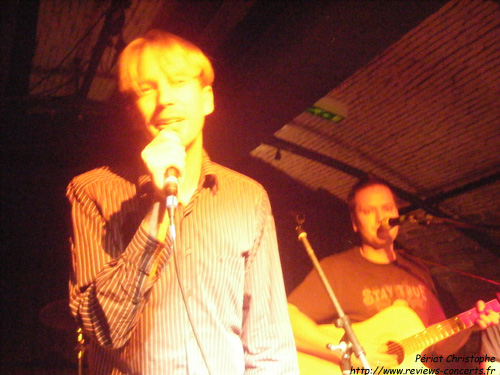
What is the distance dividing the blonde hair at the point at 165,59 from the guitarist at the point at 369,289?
165 cm

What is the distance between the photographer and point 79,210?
1.47 meters

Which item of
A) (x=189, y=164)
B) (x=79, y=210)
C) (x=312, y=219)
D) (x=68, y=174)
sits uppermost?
(x=68, y=174)

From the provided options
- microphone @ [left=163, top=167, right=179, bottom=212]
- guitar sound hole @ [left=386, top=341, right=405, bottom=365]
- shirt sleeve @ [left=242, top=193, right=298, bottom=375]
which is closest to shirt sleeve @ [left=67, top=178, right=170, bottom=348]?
microphone @ [left=163, top=167, right=179, bottom=212]

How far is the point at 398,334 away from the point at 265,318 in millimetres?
1523

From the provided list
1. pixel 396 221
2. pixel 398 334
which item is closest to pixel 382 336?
pixel 398 334

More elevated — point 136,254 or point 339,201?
point 339,201

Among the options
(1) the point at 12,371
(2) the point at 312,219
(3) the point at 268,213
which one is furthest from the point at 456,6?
(1) the point at 12,371

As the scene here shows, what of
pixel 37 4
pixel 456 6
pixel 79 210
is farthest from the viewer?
pixel 37 4

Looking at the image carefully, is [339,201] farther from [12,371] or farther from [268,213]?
[12,371]

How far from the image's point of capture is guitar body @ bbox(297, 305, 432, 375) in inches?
107

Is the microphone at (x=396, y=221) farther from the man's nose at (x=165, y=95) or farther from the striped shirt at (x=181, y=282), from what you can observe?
the man's nose at (x=165, y=95)

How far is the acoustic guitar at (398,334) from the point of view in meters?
2.72

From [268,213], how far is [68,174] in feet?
7.29

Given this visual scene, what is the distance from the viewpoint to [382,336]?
2746 millimetres
